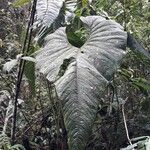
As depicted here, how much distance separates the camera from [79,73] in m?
0.99

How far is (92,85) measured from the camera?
969 mm

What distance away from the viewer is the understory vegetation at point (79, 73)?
95 cm

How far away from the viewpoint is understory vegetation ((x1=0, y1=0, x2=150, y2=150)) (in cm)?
95

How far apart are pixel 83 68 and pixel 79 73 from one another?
0.02m

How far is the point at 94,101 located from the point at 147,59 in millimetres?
400

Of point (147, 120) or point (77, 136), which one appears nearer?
point (77, 136)

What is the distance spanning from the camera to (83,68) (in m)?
1.00

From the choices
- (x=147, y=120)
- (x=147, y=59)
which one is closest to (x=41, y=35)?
(x=147, y=59)

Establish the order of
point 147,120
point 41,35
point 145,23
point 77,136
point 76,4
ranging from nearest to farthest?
point 77,136 < point 41,35 < point 76,4 < point 147,120 < point 145,23

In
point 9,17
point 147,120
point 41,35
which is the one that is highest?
point 41,35

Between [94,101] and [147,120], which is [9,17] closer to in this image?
[147,120]

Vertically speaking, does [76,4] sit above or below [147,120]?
above

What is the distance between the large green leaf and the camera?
35.3 inches

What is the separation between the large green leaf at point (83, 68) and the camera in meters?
0.90
